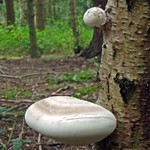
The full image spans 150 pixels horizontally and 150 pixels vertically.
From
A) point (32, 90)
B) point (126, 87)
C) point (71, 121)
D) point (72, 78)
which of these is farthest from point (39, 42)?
point (71, 121)

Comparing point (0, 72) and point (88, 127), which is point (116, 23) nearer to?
point (88, 127)

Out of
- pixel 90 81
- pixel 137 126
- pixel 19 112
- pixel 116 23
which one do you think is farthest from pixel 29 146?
pixel 90 81

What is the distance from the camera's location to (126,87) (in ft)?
4.47

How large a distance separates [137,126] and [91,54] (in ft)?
15.6

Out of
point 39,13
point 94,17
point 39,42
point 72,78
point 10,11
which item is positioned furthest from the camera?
point 39,13

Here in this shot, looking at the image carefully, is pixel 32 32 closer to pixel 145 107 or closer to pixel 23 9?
pixel 145 107

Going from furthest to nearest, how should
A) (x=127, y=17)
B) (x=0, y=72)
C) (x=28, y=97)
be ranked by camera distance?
(x=0, y=72), (x=28, y=97), (x=127, y=17)

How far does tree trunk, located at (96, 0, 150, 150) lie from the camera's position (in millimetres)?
1330

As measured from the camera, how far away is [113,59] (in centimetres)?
139

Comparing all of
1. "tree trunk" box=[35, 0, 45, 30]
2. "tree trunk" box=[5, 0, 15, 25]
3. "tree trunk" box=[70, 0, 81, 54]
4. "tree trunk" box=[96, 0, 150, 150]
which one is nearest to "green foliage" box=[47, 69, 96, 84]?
"tree trunk" box=[70, 0, 81, 54]

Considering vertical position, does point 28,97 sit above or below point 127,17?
below

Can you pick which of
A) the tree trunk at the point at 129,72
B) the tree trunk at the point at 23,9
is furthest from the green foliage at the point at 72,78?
the tree trunk at the point at 23,9

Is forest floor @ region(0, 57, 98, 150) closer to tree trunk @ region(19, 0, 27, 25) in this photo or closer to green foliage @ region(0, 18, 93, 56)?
green foliage @ region(0, 18, 93, 56)

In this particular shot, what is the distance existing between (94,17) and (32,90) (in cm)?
259
